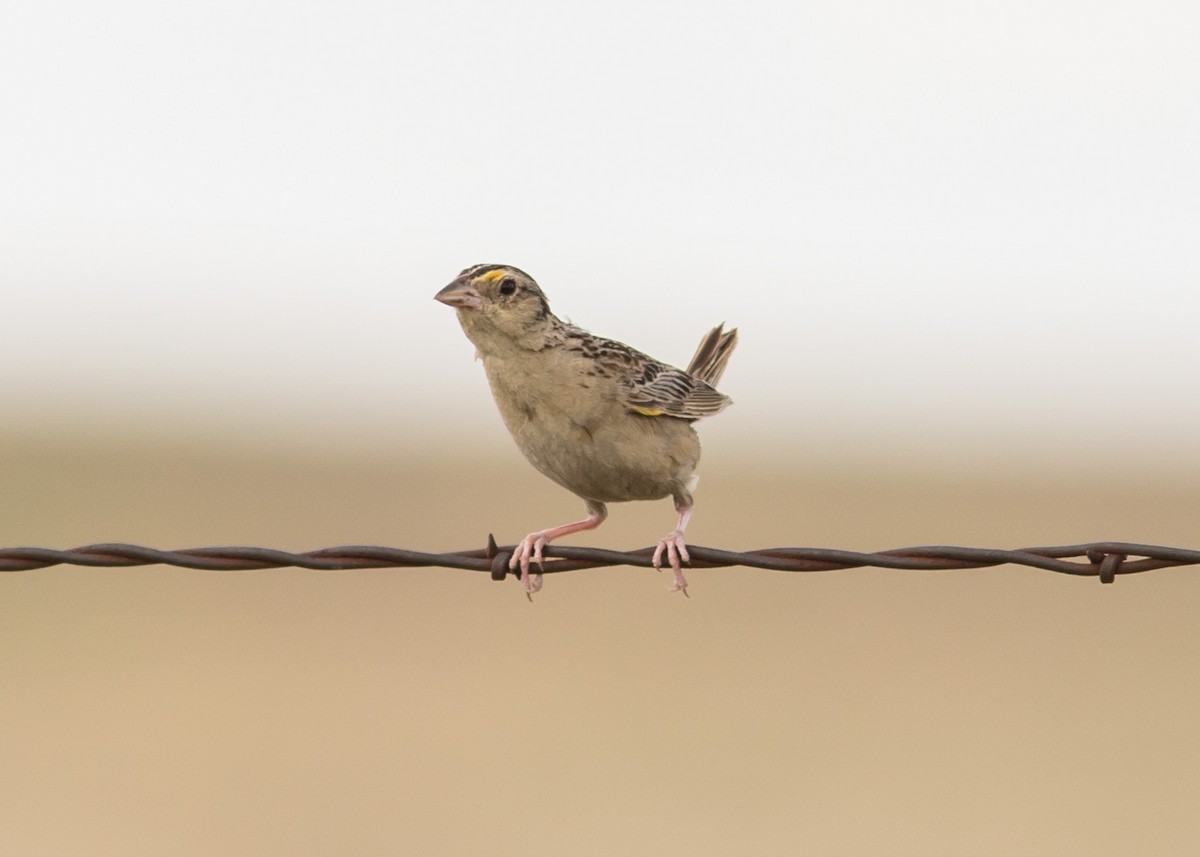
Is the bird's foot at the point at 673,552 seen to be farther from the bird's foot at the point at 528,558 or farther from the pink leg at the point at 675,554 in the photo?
the bird's foot at the point at 528,558

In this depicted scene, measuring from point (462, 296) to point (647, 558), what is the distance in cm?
211

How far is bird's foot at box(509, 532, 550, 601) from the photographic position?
226 inches

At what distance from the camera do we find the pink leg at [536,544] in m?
5.83

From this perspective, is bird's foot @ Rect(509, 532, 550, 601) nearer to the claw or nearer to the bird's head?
the claw

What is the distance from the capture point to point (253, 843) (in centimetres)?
1276

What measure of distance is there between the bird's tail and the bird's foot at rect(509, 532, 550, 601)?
246 cm

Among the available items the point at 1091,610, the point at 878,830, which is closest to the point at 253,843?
the point at 878,830

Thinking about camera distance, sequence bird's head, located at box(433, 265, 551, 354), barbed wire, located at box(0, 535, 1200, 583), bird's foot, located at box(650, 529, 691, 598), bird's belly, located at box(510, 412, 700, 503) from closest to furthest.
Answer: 1. barbed wire, located at box(0, 535, 1200, 583)
2. bird's foot, located at box(650, 529, 691, 598)
3. bird's belly, located at box(510, 412, 700, 503)
4. bird's head, located at box(433, 265, 551, 354)

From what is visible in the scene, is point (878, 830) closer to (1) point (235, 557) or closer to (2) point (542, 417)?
(2) point (542, 417)

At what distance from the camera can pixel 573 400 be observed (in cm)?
687

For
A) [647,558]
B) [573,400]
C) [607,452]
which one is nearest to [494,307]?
[573,400]

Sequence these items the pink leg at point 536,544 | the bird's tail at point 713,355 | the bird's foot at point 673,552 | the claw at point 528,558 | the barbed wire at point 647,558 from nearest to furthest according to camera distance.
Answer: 1. the barbed wire at point 647,558
2. the bird's foot at point 673,552
3. the claw at point 528,558
4. the pink leg at point 536,544
5. the bird's tail at point 713,355

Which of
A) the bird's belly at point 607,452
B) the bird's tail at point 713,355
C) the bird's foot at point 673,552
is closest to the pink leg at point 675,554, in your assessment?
the bird's foot at point 673,552

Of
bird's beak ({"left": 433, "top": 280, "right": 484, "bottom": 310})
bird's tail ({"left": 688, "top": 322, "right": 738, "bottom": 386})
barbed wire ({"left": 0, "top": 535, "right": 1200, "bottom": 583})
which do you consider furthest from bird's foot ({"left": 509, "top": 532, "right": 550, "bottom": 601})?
bird's tail ({"left": 688, "top": 322, "right": 738, "bottom": 386})
